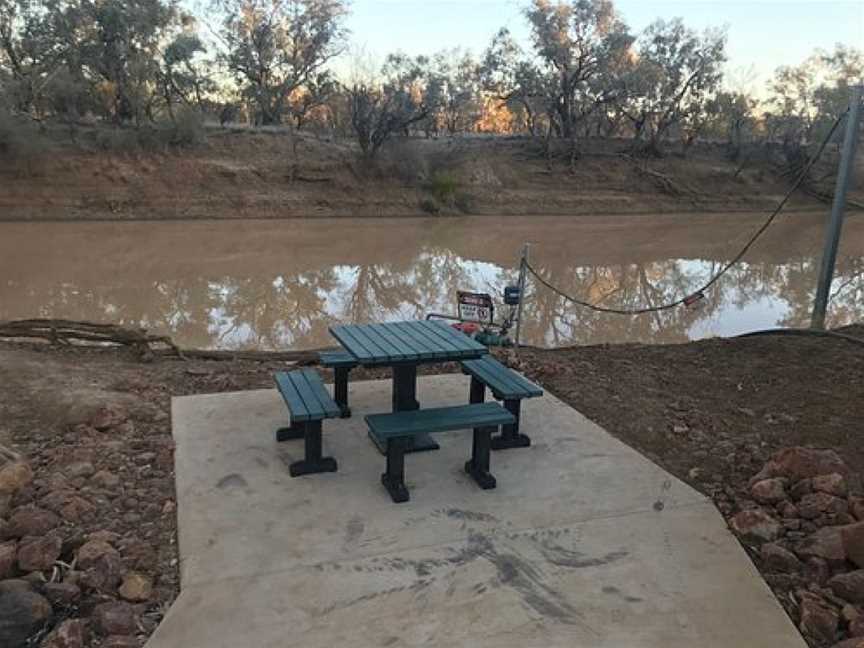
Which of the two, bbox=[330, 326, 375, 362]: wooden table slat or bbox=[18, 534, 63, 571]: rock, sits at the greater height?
bbox=[330, 326, 375, 362]: wooden table slat

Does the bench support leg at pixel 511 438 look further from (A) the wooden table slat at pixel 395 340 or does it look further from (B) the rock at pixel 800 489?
(B) the rock at pixel 800 489

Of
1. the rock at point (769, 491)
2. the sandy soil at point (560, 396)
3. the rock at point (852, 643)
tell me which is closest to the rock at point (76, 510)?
the sandy soil at point (560, 396)

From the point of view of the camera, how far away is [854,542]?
3078 millimetres

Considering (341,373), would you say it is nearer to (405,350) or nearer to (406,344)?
(406,344)

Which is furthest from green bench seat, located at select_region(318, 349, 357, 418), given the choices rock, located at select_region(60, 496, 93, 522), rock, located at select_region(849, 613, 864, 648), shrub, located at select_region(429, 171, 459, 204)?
shrub, located at select_region(429, 171, 459, 204)

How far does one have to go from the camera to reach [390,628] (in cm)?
277

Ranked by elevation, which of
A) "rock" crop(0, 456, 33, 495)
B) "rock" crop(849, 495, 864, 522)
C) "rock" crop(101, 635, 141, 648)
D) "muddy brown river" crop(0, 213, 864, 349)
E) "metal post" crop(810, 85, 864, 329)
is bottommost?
"muddy brown river" crop(0, 213, 864, 349)

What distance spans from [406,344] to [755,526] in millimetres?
2155

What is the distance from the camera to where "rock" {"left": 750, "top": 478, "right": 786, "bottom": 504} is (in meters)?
3.66

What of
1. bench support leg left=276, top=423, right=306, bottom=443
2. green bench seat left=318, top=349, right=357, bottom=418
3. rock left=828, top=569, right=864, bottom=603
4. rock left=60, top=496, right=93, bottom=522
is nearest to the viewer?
rock left=828, top=569, right=864, bottom=603

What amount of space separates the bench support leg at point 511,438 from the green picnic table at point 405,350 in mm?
400

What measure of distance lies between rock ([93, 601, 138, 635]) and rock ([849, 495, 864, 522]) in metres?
3.30

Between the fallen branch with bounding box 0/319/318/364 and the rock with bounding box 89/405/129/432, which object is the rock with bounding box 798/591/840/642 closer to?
the rock with bounding box 89/405/129/432

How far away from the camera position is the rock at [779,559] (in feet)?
10.5
